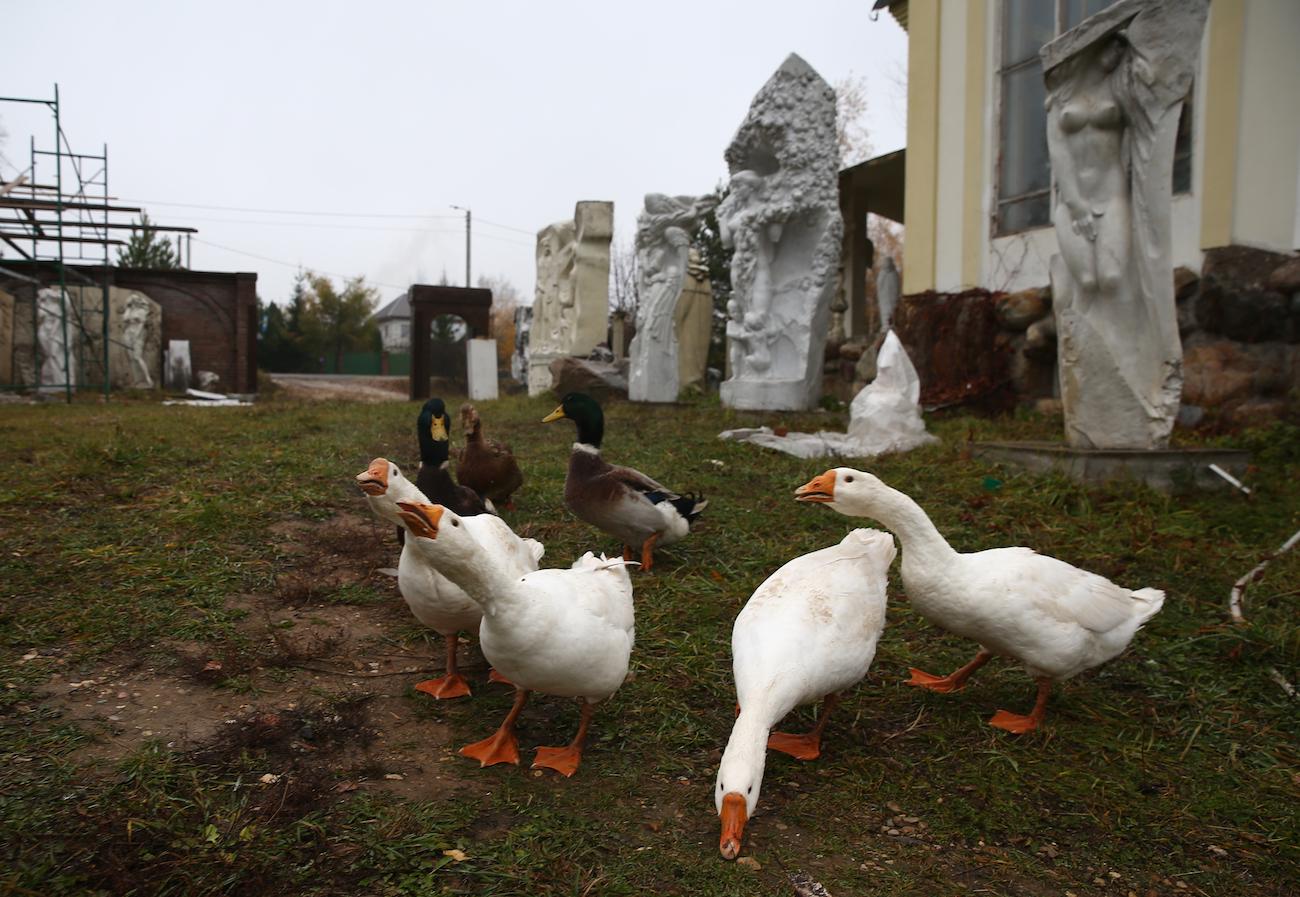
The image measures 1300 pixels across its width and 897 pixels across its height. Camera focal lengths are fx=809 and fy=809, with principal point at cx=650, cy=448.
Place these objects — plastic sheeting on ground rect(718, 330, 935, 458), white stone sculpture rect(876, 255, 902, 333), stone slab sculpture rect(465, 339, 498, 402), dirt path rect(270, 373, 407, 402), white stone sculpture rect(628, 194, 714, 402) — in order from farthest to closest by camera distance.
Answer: dirt path rect(270, 373, 407, 402)
stone slab sculpture rect(465, 339, 498, 402)
white stone sculpture rect(876, 255, 902, 333)
white stone sculpture rect(628, 194, 714, 402)
plastic sheeting on ground rect(718, 330, 935, 458)

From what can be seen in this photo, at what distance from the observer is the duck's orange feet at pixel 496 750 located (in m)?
2.50

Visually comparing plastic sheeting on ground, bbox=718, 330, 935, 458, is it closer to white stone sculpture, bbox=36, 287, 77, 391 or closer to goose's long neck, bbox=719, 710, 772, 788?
goose's long neck, bbox=719, 710, 772, 788

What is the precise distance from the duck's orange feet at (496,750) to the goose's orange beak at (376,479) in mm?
852

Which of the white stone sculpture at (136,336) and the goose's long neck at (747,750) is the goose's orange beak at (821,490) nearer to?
the goose's long neck at (747,750)

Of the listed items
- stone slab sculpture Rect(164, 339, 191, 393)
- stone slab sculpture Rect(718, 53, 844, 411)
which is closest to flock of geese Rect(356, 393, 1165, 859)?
stone slab sculpture Rect(718, 53, 844, 411)

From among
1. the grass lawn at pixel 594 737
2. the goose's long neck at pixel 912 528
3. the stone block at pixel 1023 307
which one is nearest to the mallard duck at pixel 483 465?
the grass lawn at pixel 594 737

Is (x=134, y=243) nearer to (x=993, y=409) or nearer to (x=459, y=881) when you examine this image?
(x=993, y=409)

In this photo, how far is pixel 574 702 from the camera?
3.02 metres

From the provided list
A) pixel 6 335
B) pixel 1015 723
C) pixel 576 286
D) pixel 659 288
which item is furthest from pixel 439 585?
pixel 6 335

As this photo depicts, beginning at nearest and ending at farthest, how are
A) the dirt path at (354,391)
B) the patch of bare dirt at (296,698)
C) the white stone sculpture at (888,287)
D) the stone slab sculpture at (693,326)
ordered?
the patch of bare dirt at (296,698) < the stone slab sculpture at (693,326) < the white stone sculpture at (888,287) < the dirt path at (354,391)

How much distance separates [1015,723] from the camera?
2.77 meters

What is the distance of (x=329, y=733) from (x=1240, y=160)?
905cm

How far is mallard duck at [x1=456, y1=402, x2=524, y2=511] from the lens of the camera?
520 centimetres

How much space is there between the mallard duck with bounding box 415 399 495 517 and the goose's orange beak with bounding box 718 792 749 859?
2.23m
